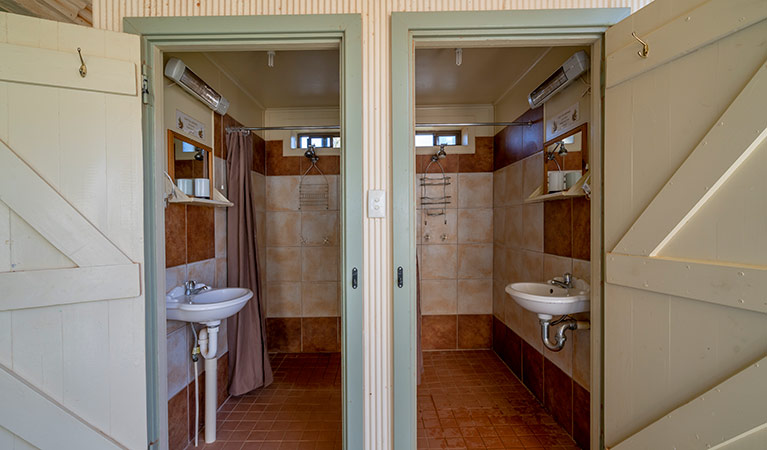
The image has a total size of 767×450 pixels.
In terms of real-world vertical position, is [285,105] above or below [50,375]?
above

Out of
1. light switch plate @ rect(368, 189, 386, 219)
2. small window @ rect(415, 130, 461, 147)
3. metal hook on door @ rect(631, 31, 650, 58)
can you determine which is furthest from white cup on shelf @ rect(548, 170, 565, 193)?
small window @ rect(415, 130, 461, 147)

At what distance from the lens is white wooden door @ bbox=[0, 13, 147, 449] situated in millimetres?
1102

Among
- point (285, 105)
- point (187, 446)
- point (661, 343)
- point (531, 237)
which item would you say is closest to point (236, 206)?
point (285, 105)

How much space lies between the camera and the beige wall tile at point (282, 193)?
121 inches

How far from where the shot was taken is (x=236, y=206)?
7.50 feet

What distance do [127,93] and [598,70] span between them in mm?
2082

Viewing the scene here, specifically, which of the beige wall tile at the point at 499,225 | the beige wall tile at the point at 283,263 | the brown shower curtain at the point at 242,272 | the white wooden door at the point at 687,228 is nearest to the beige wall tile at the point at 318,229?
the beige wall tile at the point at 283,263

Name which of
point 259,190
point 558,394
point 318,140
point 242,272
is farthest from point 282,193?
point 558,394

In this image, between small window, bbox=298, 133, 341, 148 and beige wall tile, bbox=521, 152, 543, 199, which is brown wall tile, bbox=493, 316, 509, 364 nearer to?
beige wall tile, bbox=521, 152, 543, 199

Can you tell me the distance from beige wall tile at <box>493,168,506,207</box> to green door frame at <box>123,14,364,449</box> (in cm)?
202

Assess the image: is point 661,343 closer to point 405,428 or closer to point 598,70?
point 405,428

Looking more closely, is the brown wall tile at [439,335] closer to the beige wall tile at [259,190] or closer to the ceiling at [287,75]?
the beige wall tile at [259,190]

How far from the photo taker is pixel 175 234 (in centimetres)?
170

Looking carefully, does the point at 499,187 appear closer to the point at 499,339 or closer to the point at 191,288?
the point at 499,339
